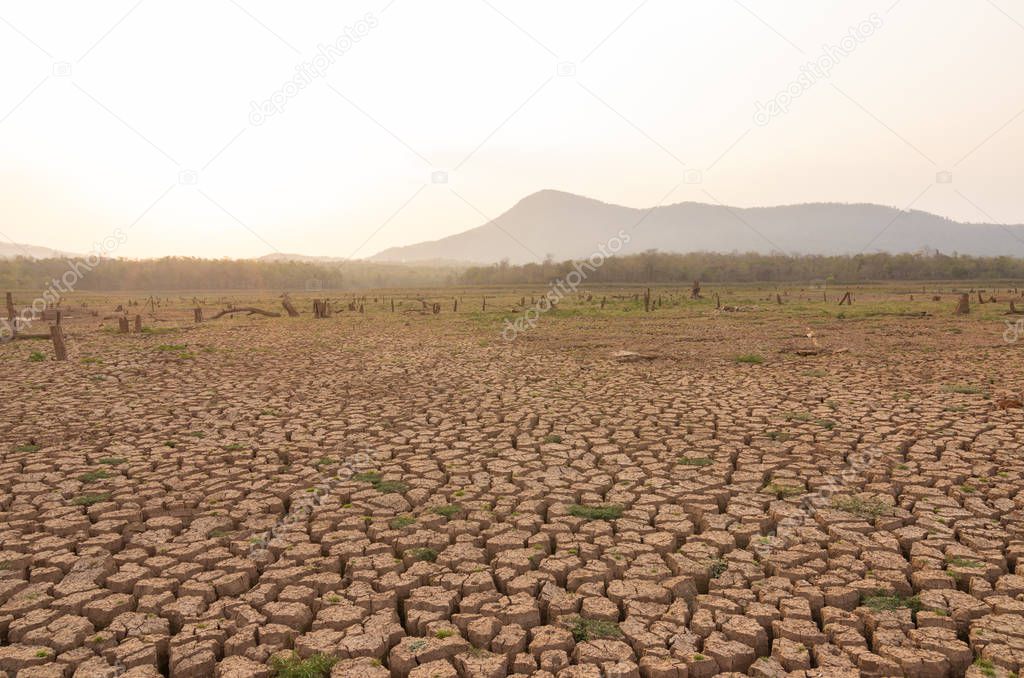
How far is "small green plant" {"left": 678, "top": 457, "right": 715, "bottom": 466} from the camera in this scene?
6.55 meters

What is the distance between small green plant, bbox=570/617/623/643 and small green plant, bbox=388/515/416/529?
1876 millimetres

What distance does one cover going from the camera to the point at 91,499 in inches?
222

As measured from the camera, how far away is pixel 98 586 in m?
4.14

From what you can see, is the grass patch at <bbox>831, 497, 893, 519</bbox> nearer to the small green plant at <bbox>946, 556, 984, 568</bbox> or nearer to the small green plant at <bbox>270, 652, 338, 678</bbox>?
the small green plant at <bbox>946, 556, 984, 568</bbox>

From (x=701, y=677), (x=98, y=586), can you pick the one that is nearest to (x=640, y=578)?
(x=701, y=677)

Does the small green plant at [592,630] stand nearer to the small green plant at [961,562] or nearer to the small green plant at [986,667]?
the small green plant at [986,667]

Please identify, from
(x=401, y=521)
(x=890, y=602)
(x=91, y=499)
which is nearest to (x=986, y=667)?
(x=890, y=602)

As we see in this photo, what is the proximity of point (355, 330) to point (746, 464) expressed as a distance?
17.6 m

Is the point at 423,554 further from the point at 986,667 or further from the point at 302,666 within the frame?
the point at 986,667

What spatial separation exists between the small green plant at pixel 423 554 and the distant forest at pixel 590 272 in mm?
56844

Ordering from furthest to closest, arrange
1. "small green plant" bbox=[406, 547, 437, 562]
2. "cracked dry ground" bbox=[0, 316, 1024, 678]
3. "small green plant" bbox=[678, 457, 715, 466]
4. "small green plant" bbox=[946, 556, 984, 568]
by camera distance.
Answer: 1. "small green plant" bbox=[678, 457, 715, 466]
2. "small green plant" bbox=[406, 547, 437, 562]
3. "small green plant" bbox=[946, 556, 984, 568]
4. "cracked dry ground" bbox=[0, 316, 1024, 678]

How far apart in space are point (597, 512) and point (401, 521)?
171 centimetres

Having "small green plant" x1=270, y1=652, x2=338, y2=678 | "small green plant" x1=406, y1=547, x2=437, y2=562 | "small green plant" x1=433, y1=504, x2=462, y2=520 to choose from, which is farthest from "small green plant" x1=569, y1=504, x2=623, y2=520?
"small green plant" x1=270, y1=652, x2=338, y2=678

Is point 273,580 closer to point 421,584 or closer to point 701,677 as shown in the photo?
point 421,584
